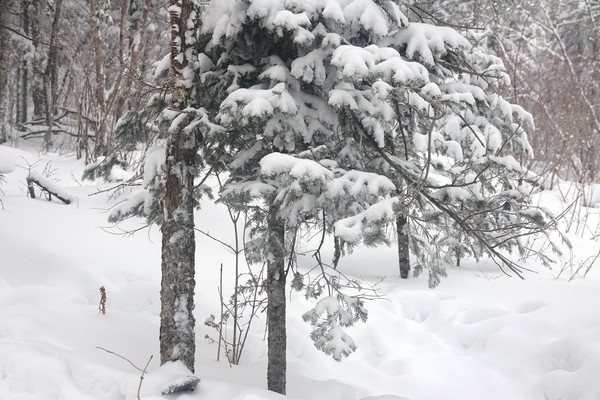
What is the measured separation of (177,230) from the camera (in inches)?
135

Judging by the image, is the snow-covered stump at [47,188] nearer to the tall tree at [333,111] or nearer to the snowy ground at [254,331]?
the snowy ground at [254,331]

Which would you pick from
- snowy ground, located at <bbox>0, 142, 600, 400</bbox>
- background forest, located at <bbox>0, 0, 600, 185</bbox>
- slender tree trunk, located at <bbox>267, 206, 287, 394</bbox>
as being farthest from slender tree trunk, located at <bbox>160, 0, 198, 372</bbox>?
background forest, located at <bbox>0, 0, 600, 185</bbox>

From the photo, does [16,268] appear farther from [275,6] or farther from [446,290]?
[446,290]

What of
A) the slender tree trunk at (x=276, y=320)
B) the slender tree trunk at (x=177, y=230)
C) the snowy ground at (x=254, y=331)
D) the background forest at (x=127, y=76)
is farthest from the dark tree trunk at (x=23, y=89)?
the slender tree trunk at (x=276, y=320)

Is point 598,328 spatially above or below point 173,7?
below

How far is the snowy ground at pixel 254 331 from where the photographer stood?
3.01 m

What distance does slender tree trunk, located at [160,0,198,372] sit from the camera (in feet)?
11.3

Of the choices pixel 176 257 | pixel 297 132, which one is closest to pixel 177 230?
pixel 176 257

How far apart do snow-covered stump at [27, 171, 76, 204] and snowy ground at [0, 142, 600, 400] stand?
138 millimetres

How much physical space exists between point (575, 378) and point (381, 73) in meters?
3.48

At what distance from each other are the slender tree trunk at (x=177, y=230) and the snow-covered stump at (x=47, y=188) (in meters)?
4.43

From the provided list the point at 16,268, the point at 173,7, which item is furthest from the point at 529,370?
the point at 16,268

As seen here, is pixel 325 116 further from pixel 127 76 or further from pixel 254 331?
pixel 127 76

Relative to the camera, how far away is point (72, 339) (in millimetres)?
3627
